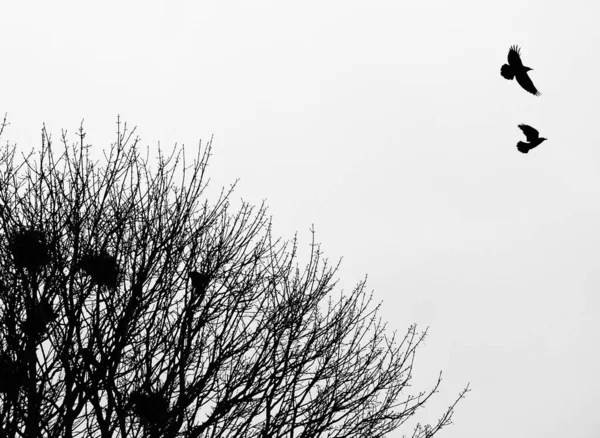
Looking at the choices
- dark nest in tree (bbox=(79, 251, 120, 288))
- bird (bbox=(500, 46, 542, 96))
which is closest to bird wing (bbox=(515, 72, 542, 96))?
bird (bbox=(500, 46, 542, 96))

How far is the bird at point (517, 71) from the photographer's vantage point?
353 centimetres

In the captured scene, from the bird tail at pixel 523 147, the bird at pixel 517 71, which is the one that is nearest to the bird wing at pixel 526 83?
the bird at pixel 517 71

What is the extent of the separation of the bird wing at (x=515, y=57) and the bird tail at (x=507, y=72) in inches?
2.0

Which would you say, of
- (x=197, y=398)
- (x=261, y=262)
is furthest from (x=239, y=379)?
(x=261, y=262)

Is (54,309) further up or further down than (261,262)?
further down

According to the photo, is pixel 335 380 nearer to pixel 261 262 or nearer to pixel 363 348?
pixel 363 348

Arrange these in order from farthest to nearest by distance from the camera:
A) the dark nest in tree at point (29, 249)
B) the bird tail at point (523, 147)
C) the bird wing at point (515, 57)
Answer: the dark nest in tree at point (29, 249)
the bird tail at point (523, 147)
the bird wing at point (515, 57)

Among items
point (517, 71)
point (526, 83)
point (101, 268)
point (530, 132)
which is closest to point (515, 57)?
point (517, 71)

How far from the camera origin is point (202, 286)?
23.2 ft

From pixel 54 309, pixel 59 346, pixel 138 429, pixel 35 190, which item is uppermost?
pixel 35 190

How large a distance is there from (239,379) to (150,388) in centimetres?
103

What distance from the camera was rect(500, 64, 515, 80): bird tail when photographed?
141 inches

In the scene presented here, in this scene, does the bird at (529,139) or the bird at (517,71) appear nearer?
the bird at (517,71)

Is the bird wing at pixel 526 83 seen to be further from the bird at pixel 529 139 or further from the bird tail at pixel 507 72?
the bird at pixel 529 139
